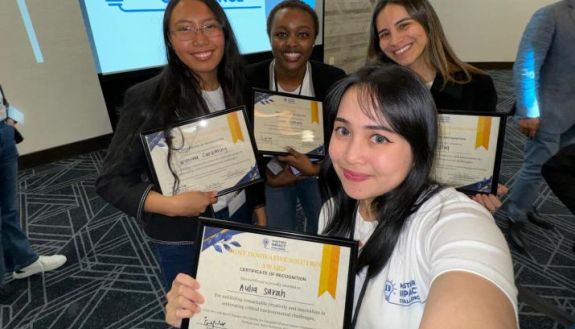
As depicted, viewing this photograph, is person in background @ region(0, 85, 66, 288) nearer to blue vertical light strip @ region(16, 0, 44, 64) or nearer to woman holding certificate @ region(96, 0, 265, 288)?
woman holding certificate @ region(96, 0, 265, 288)

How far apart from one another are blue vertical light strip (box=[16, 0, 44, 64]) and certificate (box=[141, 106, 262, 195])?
397 centimetres

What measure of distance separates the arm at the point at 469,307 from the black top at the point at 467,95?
1093 millimetres

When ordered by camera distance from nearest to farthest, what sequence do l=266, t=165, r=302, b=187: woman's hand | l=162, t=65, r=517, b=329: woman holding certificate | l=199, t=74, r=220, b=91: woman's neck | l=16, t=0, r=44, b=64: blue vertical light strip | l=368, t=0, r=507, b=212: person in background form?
l=162, t=65, r=517, b=329: woman holding certificate → l=199, t=74, r=220, b=91: woman's neck → l=368, t=0, r=507, b=212: person in background → l=266, t=165, r=302, b=187: woman's hand → l=16, t=0, r=44, b=64: blue vertical light strip

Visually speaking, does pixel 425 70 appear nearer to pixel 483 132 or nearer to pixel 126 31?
pixel 483 132

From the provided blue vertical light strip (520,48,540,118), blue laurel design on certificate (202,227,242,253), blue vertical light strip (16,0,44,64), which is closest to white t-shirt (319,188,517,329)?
blue laurel design on certificate (202,227,242,253)

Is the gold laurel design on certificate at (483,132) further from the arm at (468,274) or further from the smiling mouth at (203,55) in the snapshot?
the smiling mouth at (203,55)

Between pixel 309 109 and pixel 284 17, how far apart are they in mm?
586

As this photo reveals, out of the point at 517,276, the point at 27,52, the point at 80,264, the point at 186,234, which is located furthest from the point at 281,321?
the point at 27,52

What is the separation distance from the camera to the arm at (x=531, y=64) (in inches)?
91.0

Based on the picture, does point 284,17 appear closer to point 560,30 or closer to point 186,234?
point 186,234

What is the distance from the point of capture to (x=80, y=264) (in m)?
2.69

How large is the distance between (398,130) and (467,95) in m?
0.94

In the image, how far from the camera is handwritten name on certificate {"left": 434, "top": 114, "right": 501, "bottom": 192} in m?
1.32

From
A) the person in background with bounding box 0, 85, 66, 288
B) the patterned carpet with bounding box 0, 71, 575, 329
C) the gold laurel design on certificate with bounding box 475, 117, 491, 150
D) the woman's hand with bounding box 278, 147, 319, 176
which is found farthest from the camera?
the person in background with bounding box 0, 85, 66, 288
